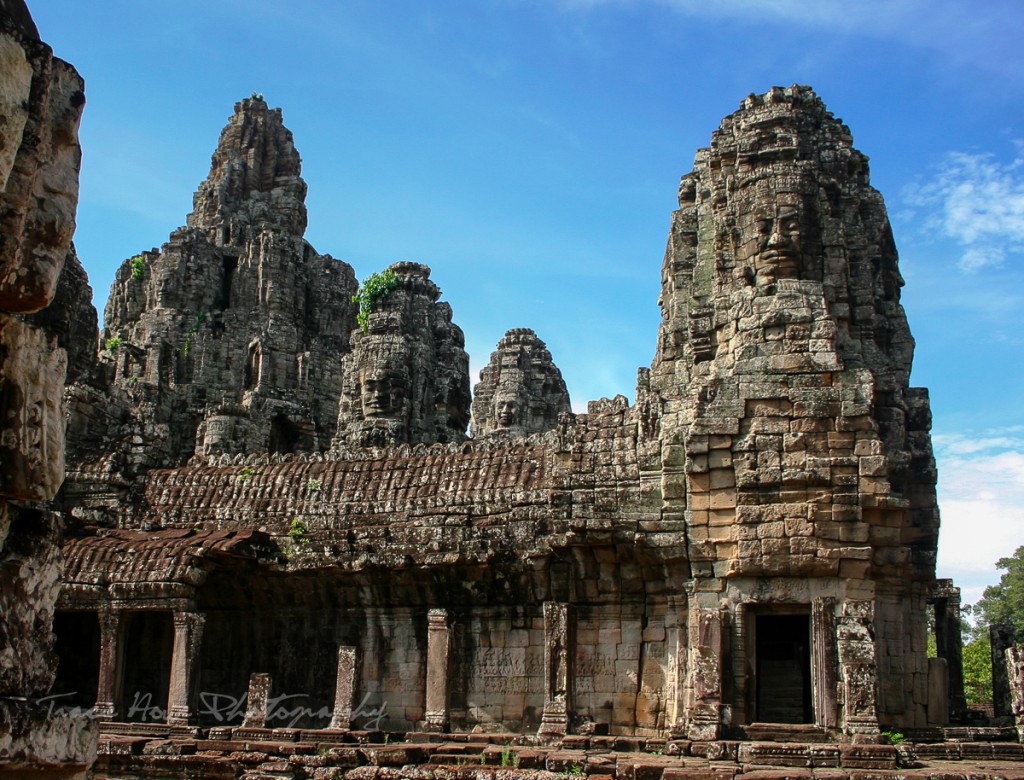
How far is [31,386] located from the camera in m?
3.93

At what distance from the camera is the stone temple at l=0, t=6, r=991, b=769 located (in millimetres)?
16250

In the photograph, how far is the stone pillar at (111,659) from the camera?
20.4 metres

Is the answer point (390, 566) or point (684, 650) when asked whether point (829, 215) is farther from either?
point (390, 566)

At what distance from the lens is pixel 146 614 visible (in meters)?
22.5

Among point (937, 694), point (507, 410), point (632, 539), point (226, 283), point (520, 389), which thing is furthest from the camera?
point (226, 283)

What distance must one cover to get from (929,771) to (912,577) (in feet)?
14.2

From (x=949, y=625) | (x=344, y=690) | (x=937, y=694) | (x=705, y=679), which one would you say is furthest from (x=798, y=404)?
(x=344, y=690)

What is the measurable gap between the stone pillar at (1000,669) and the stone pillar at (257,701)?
42.2ft

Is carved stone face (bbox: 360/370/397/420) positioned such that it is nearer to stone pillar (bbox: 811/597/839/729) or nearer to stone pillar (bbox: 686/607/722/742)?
stone pillar (bbox: 686/607/722/742)

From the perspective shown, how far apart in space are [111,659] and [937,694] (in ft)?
43.5

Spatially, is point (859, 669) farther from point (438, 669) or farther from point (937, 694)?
point (438, 669)

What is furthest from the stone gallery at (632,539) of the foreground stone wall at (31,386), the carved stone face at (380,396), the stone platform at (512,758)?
the foreground stone wall at (31,386)

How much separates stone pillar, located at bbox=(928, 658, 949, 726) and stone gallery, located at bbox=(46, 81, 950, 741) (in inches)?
3.1

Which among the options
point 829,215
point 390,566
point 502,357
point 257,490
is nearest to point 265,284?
point 502,357
